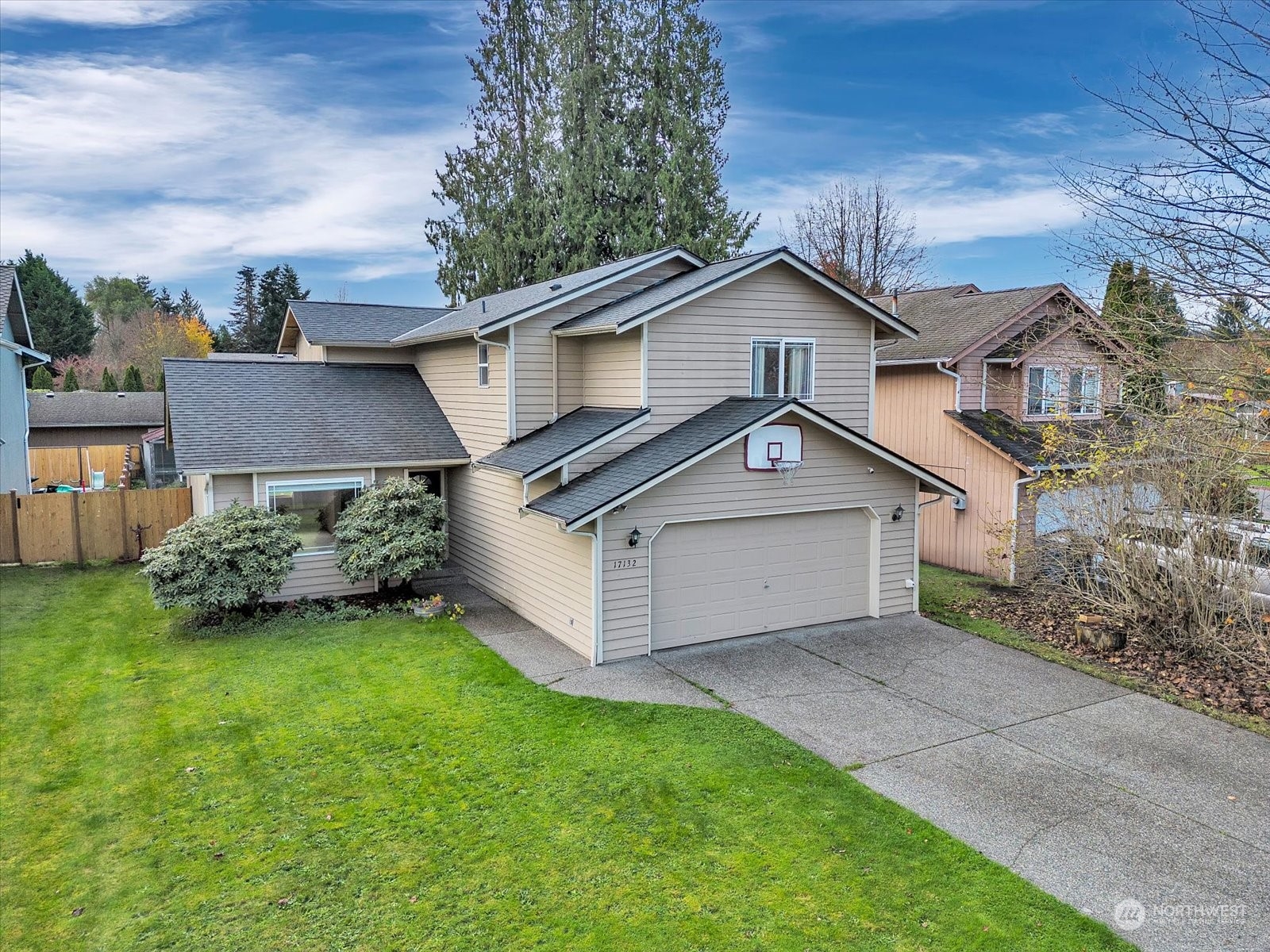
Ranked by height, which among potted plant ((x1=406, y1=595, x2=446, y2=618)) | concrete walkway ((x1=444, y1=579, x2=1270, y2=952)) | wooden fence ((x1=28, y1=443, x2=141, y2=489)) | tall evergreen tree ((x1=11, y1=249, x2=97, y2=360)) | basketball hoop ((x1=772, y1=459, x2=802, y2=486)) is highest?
tall evergreen tree ((x1=11, y1=249, x2=97, y2=360))

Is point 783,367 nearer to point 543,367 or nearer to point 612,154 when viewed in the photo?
point 543,367

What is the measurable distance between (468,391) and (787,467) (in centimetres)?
681

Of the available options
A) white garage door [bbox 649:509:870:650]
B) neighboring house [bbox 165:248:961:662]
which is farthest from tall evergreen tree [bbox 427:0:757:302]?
white garage door [bbox 649:509:870:650]

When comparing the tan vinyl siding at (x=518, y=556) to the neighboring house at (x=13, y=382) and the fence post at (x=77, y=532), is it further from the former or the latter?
the neighboring house at (x=13, y=382)

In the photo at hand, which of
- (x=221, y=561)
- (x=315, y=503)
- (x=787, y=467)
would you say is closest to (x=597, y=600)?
(x=787, y=467)

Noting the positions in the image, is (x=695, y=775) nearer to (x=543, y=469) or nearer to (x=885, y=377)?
(x=543, y=469)

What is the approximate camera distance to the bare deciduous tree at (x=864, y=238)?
3184 centimetres

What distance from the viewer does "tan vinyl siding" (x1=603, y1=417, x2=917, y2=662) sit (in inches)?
447

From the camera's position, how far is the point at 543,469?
11781 millimetres

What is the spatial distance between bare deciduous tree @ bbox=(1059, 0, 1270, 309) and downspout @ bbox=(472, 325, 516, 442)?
8828 millimetres

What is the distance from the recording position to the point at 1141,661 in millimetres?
11742

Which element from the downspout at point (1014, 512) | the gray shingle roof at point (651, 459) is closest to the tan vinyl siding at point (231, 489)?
the gray shingle roof at point (651, 459)

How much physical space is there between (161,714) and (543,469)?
5769mm

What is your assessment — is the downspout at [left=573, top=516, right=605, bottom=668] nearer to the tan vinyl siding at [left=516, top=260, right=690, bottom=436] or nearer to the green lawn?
the green lawn
